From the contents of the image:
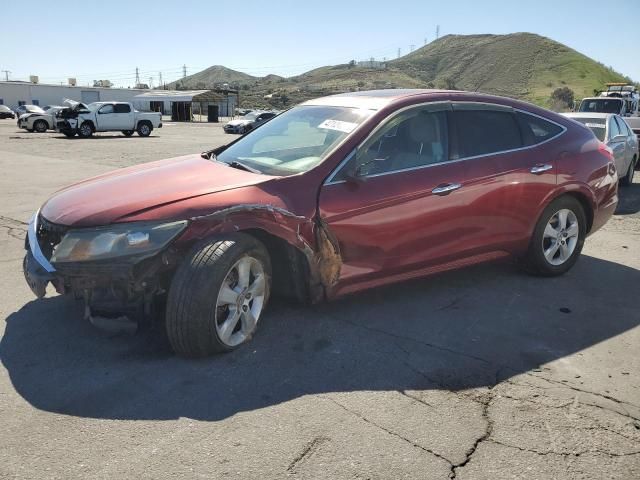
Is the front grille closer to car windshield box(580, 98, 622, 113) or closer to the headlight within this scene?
the headlight

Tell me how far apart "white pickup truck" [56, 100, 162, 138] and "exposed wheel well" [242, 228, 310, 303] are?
83.2ft

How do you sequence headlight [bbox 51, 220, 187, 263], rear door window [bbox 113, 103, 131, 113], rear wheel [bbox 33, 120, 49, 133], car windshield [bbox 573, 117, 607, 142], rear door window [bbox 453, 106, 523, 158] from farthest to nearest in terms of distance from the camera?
rear wheel [bbox 33, 120, 49, 133] < rear door window [bbox 113, 103, 131, 113] < car windshield [bbox 573, 117, 607, 142] < rear door window [bbox 453, 106, 523, 158] < headlight [bbox 51, 220, 187, 263]

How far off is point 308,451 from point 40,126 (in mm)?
32452

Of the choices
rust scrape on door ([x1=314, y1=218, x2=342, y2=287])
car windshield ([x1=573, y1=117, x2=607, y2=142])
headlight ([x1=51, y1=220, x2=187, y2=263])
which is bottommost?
rust scrape on door ([x1=314, y1=218, x2=342, y2=287])

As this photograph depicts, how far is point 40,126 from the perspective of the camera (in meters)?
30.4

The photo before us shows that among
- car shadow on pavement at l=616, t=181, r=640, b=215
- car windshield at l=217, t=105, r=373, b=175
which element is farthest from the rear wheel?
car windshield at l=217, t=105, r=373, b=175

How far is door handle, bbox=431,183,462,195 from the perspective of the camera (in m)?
4.27

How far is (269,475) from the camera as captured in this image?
2424 mm

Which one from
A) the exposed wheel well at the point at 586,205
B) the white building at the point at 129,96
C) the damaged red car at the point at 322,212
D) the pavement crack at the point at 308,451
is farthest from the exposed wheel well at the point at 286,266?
the white building at the point at 129,96

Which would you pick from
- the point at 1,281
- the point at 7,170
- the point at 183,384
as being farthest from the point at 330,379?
the point at 7,170

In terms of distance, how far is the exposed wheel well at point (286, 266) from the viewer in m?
3.75

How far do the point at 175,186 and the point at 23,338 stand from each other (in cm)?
144

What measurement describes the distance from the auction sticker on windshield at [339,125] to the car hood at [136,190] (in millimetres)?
746

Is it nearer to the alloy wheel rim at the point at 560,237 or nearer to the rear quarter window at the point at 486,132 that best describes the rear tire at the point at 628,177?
the alloy wheel rim at the point at 560,237
